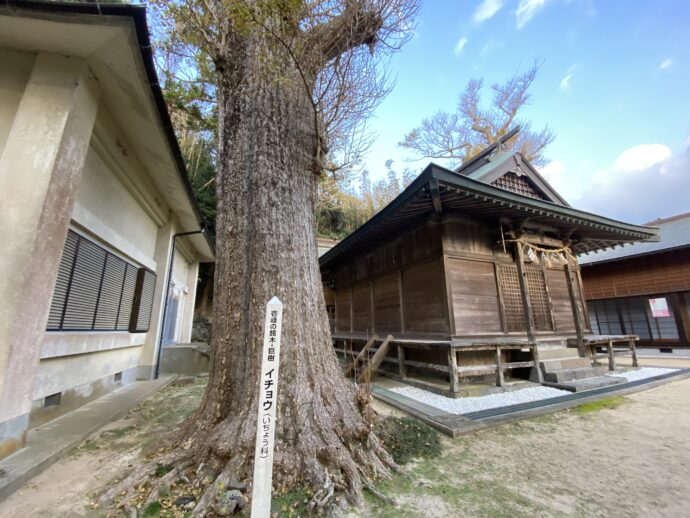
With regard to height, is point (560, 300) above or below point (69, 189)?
below

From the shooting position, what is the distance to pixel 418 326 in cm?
677

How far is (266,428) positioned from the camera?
1662 mm

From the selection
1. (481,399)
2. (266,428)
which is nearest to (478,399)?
(481,399)

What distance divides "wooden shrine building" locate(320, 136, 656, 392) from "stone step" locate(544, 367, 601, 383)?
0.36 m

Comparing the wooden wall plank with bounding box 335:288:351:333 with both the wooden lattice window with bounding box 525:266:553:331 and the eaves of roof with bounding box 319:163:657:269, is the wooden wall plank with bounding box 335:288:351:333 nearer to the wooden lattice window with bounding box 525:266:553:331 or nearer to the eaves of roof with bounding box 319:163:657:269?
the eaves of roof with bounding box 319:163:657:269

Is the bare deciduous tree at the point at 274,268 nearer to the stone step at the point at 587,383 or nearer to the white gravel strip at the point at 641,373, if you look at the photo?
the stone step at the point at 587,383

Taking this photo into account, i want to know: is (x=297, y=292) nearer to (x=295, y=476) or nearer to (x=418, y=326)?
(x=295, y=476)

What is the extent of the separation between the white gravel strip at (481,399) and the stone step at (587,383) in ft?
0.40

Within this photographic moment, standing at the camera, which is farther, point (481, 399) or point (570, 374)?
point (570, 374)

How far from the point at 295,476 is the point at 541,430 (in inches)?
125

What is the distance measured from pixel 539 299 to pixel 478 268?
1993mm

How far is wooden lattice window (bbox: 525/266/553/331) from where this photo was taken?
6898mm

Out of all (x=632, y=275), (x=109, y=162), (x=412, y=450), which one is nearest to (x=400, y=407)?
(x=412, y=450)

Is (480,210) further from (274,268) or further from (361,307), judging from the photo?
(274,268)
